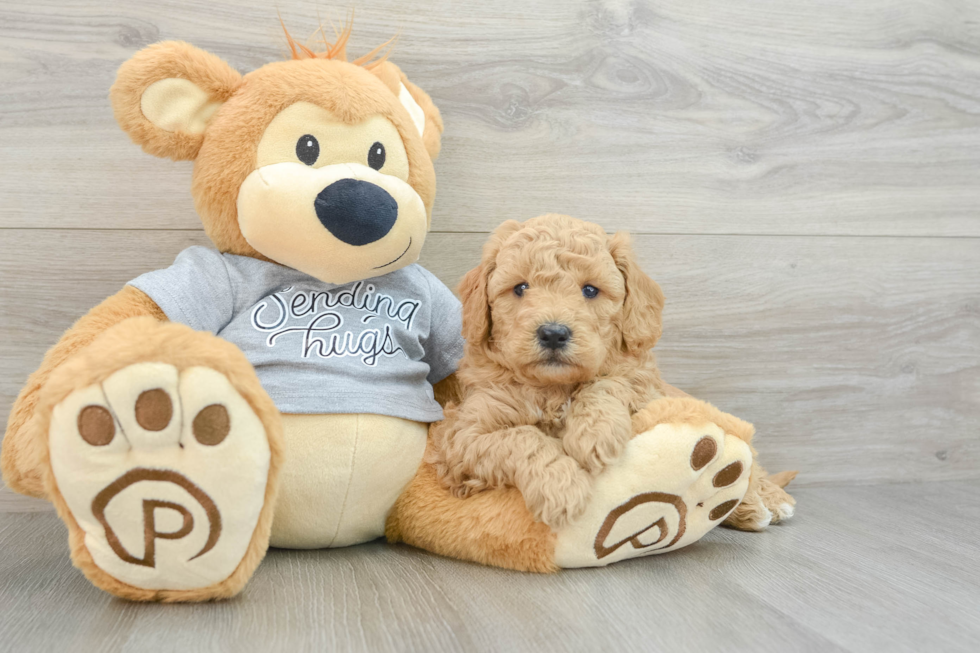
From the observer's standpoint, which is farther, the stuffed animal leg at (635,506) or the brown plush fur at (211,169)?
the stuffed animal leg at (635,506)

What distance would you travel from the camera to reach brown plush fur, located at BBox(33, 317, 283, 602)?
68cm

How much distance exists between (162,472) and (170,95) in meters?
0.50

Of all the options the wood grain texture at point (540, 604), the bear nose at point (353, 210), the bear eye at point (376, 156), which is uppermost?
the bear eye at point (376, 156)

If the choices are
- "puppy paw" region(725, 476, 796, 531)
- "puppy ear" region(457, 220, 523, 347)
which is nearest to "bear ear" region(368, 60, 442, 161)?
"puppy ear" region(457, 220, 523, 347)

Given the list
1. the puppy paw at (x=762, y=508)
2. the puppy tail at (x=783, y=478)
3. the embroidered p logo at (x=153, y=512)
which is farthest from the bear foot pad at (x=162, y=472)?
the puppy tail at (x=783, y=478)

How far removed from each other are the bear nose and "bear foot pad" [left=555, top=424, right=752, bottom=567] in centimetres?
42

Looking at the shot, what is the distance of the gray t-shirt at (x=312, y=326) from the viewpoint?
0.93m

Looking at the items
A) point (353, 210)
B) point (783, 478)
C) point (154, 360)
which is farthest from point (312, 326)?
point (783, 478)

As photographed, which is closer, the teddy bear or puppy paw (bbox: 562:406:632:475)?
the teddy bear

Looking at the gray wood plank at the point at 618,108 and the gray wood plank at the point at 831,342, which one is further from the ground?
the gray wood plank at the point at 618,108

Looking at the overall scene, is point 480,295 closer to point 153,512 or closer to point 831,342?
point 153,512

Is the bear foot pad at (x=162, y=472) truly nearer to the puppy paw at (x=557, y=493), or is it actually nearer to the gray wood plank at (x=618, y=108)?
the puppy paw at (x=557, y=493)

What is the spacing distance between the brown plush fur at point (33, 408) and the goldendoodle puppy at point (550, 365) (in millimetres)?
439

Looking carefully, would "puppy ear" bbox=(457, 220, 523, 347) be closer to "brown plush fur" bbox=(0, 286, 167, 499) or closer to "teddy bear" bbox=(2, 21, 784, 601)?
"teddy bear" bbox=(2, 21, 784, 601)
